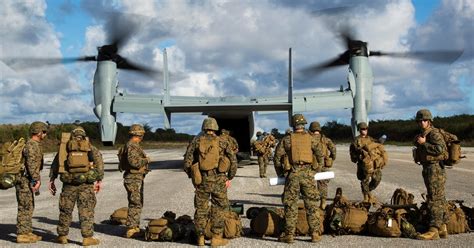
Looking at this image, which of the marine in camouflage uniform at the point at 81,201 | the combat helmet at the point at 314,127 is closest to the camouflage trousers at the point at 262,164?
the combat helmet at the point at 314,127

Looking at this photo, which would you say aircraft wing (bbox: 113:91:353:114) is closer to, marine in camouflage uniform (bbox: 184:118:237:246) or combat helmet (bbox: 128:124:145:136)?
combat helmet (bbox: 128:124:145:136)

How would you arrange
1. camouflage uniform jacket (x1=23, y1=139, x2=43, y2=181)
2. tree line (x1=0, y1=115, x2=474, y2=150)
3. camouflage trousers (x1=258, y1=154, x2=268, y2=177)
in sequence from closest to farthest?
camouflage uniform jacket (x1=23, y1=139, x2=43, y2=181)
camouflage trousers (x1=258, y1=154, x2=268, y2=177)
tree line (x1=0, y1=115, x2=474, y2=150)

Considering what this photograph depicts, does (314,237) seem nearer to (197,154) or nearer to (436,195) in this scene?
(436,195)

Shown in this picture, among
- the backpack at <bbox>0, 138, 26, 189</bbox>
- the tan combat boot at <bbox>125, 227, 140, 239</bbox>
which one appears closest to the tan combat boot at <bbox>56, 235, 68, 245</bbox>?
the tan combat boot at <bbox>125, 227, 140, 239</bbox>

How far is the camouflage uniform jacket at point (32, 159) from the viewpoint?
7.29 metres

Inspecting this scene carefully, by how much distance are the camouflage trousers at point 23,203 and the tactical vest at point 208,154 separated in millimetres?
2731

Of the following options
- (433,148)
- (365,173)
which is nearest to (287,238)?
(433,148)

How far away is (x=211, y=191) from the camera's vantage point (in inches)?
275

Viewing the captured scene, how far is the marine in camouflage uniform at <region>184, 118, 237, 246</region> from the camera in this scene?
700cm

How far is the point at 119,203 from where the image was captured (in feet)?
38.7

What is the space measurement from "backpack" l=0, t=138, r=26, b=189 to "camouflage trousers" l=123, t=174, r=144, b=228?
1.61 metres

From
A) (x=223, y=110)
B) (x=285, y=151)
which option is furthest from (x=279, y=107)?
(x=285, y=151)

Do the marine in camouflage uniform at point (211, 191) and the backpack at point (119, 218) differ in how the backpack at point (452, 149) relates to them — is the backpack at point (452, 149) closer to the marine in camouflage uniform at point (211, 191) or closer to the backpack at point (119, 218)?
the marine in camouflage uniform at point (211, 191)

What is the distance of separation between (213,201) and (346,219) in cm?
210
